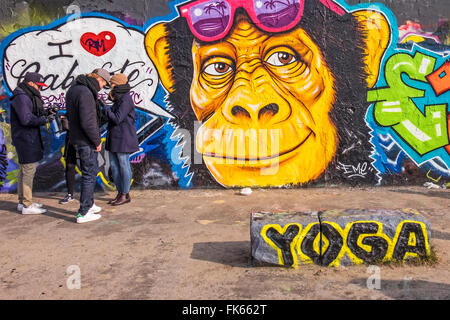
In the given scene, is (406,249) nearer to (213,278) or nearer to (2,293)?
(213,278)

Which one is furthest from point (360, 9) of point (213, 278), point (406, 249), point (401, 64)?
point (213, 278)

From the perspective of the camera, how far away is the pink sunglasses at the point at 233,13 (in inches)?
237

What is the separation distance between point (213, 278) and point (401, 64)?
4.52 m

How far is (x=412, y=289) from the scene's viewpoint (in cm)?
302

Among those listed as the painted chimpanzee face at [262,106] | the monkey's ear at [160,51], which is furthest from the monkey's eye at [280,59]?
the monkey's ear at [160,51]

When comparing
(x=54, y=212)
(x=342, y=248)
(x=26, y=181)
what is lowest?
(x=54, y=212)

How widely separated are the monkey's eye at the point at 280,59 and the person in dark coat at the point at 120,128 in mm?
2172

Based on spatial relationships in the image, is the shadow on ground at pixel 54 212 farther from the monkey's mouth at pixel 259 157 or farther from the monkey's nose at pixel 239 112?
the monkey's nose at pixel 239 112

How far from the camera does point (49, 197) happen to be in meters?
6.13

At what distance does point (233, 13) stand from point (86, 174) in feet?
10.4

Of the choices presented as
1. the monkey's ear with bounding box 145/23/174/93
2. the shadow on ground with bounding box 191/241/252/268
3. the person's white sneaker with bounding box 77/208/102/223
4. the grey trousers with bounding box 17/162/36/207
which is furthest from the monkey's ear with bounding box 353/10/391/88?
the grey trousers with bounding box 17/162/36/207

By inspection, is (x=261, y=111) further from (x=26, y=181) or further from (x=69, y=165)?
(x=26, y=181)

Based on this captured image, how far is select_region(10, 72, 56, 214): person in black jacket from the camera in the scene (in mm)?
5074

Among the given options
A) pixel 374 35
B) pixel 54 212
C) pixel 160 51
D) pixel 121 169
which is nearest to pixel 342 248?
pixel 121 169
